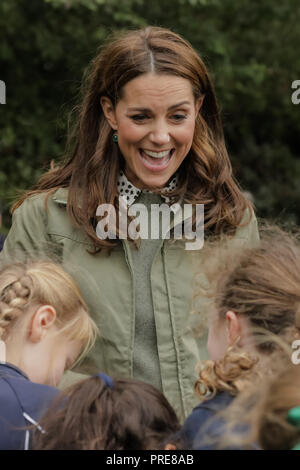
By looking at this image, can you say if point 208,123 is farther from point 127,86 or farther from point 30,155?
point 30,155

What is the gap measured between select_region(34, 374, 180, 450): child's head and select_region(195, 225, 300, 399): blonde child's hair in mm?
205

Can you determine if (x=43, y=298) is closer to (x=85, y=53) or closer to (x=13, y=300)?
(x=13, y=300)

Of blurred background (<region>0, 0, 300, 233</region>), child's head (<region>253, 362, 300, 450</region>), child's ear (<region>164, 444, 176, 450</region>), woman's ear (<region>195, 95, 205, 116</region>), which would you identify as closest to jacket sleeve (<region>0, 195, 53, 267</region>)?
woman's ear (<region>195, 95, 205, 116</region>)

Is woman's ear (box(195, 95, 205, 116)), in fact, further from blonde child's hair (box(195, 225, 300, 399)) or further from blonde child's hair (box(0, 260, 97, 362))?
blonde child's hair (box(0, 260, 97, 362))

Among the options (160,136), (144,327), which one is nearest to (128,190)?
→ (160,136)

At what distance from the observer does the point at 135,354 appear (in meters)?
2.74

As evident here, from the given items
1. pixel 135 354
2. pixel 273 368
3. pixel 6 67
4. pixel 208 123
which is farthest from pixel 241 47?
pixel 273 368

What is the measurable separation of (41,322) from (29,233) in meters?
0.54

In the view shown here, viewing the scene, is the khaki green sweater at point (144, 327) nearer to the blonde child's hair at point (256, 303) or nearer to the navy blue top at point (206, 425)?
the blonde child's hair at point (256, 303)

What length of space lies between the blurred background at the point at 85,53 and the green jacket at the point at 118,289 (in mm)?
2701

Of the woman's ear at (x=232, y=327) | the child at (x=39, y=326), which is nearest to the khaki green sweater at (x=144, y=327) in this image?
the child at (x=39, y=326)

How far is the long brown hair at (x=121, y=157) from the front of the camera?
281 centimetres

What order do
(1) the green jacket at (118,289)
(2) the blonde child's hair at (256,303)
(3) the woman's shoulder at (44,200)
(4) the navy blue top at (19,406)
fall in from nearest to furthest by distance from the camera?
(4) the navy blue top at (19,406) < (2) the blonde child's hair at (256,303) < (1) the green jacket at (118,289) < (3) the woman's shoulder at (44,200)

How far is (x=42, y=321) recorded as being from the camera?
93.4 inches
